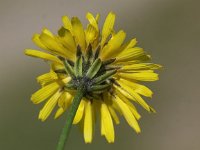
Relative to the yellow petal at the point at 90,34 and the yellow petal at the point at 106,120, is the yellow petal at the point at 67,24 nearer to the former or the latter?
the yellow petal at the point at 90,34

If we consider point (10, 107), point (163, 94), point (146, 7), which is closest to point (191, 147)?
point (163, 94)

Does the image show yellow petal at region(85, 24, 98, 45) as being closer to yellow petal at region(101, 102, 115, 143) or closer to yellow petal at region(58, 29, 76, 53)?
yellow petal at region(58, 29, 76, 53)

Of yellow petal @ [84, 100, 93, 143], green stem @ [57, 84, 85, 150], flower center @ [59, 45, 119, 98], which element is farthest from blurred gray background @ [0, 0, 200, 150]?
green stem @ [57, 84, 85, 150]

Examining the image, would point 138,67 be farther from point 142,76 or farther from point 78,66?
point 78,66

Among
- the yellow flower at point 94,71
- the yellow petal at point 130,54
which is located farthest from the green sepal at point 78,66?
the yellow petal at point 130,54

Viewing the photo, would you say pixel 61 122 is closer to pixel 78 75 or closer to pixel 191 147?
pixel 191 147
